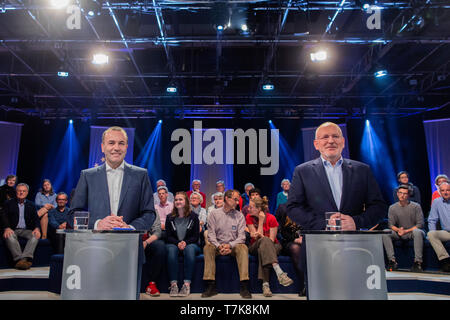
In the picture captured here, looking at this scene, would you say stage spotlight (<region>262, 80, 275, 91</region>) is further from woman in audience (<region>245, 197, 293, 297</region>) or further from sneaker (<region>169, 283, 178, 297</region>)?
sneaker (<region>169, 283, 178, 297</region>)

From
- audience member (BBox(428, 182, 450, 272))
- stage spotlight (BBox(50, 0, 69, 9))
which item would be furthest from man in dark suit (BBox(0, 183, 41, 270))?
audience member (BBox(428, 182, 450, 272))

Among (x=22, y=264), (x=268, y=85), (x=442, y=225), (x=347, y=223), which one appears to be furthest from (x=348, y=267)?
(x=268, y=85)

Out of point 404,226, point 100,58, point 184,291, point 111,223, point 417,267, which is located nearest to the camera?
point 111,223

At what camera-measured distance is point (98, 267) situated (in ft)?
5.43

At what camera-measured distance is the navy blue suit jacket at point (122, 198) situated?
6.59ft

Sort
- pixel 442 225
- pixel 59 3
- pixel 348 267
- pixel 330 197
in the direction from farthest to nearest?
pixel 59 3 < pixel 442 225 < pixel 330 197 < pixel 348 267

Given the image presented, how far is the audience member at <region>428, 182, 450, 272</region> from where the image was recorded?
4.55m

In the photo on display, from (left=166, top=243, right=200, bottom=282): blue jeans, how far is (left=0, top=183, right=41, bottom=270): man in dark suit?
2.08 m

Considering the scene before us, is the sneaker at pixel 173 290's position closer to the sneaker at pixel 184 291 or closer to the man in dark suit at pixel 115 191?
the sneaker at pixel 184 291

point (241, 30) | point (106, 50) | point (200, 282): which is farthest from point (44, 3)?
point (200, 282)

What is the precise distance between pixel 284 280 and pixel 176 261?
4.08 ft

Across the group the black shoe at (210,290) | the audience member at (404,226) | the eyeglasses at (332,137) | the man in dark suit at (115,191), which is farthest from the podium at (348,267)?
the audience member at (404,226)

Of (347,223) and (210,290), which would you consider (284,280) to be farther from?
(347,223)

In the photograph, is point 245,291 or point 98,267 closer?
point 98,267
